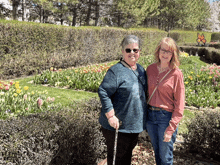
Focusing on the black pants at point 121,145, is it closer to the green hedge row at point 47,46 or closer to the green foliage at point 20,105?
the green foliage at point 20,105

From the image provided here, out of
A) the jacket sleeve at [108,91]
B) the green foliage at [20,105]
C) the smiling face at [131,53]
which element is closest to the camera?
the jacket sleeve at [108,91]

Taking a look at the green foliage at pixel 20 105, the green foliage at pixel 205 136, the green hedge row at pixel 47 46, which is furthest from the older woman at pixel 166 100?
the green hedge row at pixel 47 46

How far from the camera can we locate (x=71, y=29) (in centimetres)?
1116

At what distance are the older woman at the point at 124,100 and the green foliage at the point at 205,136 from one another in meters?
1.50

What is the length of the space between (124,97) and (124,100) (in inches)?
1.0

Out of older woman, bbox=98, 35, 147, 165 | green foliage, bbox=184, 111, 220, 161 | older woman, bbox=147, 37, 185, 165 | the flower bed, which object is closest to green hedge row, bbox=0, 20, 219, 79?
the flower bed

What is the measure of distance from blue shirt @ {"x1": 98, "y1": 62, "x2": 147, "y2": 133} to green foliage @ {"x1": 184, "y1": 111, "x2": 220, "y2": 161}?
152 cm

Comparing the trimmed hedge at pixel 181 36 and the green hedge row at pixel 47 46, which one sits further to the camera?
the trimmed hedge at pixel 181 36

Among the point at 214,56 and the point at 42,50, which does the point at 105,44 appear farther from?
the point at 214,56

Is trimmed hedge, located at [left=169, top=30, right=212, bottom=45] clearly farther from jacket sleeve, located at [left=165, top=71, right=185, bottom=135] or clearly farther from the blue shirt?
the blue shirt

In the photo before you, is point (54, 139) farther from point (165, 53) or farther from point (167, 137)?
point (165, 53)

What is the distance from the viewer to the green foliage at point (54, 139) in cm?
201

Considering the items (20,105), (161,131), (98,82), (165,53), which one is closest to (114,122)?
(161,131)

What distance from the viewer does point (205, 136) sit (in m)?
3.09
